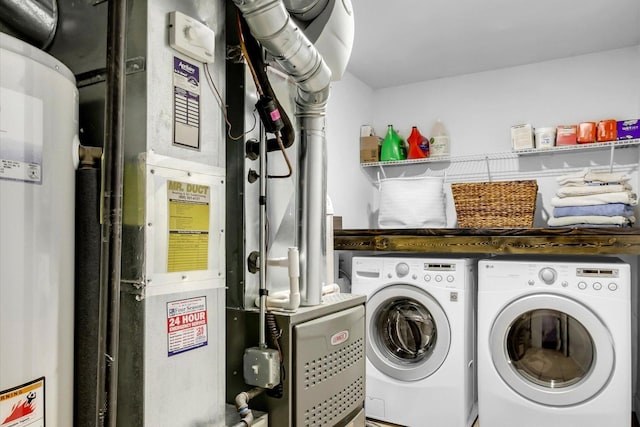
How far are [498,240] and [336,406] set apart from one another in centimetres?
168

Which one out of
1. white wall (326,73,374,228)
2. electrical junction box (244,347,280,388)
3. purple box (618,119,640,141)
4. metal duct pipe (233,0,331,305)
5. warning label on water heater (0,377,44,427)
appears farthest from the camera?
white wall (326,73,374,228)

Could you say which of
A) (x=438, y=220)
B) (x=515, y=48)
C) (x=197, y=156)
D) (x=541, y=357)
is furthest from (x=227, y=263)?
(x=515, y=48)

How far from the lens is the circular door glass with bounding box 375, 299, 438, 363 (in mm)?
2887

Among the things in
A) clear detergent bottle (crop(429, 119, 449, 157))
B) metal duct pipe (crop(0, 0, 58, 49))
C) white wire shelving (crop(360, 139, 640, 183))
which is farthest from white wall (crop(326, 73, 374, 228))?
metal duct pipe (crop(0, 0, 58, 49))

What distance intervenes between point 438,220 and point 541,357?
118 cm

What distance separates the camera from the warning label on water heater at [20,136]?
77cm

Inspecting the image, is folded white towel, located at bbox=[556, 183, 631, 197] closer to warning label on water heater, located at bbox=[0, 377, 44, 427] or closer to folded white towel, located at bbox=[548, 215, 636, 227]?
folded white towel, located at bbox=[548, 215, 636, 227]

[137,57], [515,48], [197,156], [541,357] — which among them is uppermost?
[515,48]

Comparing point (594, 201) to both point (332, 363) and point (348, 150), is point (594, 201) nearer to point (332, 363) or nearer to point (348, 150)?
point (348, 150)

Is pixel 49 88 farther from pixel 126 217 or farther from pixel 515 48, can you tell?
pixel 515 48

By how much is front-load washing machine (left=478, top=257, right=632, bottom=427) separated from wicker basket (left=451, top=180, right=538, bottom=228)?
0.31m

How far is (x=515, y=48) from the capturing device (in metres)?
3.29

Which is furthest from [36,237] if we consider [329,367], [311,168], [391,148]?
[391,148]

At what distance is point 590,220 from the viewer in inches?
110
